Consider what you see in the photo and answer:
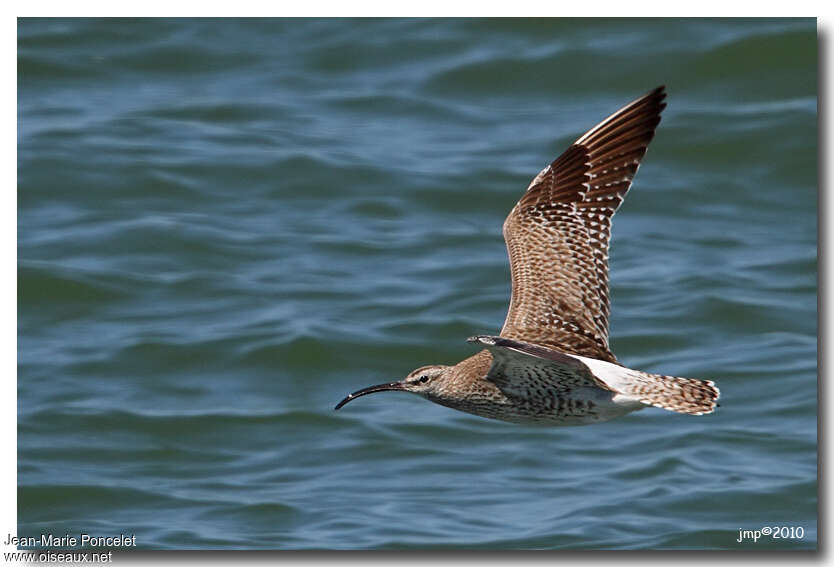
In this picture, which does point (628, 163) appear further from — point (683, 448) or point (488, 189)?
point (488, 189)

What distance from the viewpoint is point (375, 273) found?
10.2m

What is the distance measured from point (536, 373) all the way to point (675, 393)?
596mm

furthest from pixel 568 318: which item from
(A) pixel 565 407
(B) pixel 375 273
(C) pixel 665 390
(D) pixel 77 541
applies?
(B) pixel 375 273

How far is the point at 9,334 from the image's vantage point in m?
7.16

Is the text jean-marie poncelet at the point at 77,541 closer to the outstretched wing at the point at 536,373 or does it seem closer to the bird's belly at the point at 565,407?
the bird's belly at the point at 565,407

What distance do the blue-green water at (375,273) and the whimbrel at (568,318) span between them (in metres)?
1.34

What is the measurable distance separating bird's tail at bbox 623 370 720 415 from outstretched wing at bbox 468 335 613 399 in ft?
0.44

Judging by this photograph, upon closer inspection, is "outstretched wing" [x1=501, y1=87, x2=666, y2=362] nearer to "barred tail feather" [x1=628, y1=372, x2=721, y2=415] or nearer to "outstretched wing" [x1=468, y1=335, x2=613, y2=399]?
"outstretched wing" [x1=468, y1=335, x2=613, y2=399]

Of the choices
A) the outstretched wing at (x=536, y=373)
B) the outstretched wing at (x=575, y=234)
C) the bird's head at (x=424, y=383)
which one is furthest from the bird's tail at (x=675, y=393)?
the bird's head at (x=424, y=383)

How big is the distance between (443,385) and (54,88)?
5.49m

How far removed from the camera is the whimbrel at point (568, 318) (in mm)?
6078

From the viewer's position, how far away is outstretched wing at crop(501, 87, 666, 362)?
22.4 ft

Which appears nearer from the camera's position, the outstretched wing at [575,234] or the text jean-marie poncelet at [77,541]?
the outstretched wing at [575,234]

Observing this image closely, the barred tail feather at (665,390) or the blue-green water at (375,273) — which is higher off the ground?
the blue-green water at (375,273)
